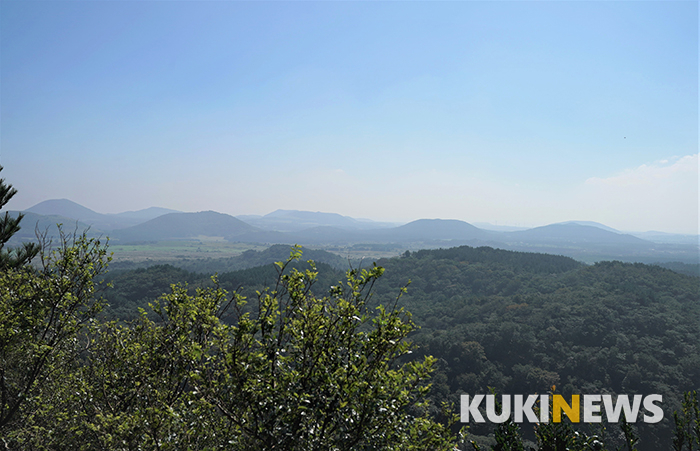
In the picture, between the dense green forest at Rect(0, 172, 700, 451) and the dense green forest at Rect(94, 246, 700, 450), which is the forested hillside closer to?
the dense green forest at Rect(94, 246, 700, 450)

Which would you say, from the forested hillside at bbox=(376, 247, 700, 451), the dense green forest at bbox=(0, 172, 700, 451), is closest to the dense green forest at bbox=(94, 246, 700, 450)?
the forested hillside at bbox=(376, 247, 700, 451)

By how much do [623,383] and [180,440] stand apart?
62627 millimetres

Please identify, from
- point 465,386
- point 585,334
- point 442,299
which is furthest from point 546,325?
point 442,299

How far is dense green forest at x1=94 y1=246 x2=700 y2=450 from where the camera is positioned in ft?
154

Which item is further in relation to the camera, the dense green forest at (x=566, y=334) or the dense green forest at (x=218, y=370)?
the dense green forest at (x=566, y=334)

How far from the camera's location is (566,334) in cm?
6034

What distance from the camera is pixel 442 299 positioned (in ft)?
333

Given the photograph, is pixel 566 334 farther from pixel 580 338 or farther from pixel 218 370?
pixel 218 370

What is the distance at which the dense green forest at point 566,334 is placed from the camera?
47.1 meters

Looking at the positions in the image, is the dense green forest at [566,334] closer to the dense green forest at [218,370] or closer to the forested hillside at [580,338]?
the forested hillside at [580,338]

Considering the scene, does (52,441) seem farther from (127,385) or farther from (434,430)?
(434,430)

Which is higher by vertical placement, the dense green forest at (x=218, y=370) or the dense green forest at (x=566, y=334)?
the dense green forest at (x=218, y=370)


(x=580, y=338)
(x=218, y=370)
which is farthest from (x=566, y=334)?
(x=218, y=370)

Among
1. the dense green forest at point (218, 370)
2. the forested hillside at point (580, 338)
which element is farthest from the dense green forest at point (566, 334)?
the dense green forest at point (218, 370)
